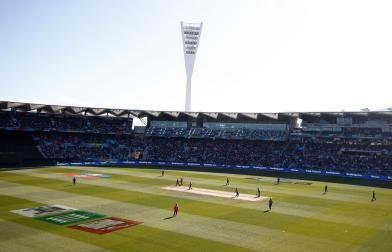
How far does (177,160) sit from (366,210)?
58.5 meters

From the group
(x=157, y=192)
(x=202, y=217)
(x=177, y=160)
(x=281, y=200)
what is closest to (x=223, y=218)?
(x=202, y=217)

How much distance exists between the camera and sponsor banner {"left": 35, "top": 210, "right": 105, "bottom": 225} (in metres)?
30.6

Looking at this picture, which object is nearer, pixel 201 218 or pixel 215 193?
pixel 201 218

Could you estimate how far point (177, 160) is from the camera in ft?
303

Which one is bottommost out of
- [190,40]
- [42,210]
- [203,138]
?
[42,210]

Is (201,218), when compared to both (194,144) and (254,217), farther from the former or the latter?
(194,144)

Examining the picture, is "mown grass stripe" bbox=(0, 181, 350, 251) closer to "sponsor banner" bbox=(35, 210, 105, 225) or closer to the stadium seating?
"sponsor banner" bbox=(35, 210, 105, 225)

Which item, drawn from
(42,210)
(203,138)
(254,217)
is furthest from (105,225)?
(203,138)

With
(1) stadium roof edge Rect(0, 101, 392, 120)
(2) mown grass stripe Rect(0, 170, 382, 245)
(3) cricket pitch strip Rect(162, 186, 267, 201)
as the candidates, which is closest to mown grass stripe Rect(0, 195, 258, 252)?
(2) mown grass stripe Rect(0, 170, 382, 245)

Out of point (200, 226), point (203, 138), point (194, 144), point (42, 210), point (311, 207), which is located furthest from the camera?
point (194, 144)

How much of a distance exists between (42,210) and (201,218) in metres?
14.9

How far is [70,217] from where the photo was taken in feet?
105

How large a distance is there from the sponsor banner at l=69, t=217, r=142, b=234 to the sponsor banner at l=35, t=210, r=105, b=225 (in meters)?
1.33

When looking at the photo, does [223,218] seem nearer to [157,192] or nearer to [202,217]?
[202,217]
